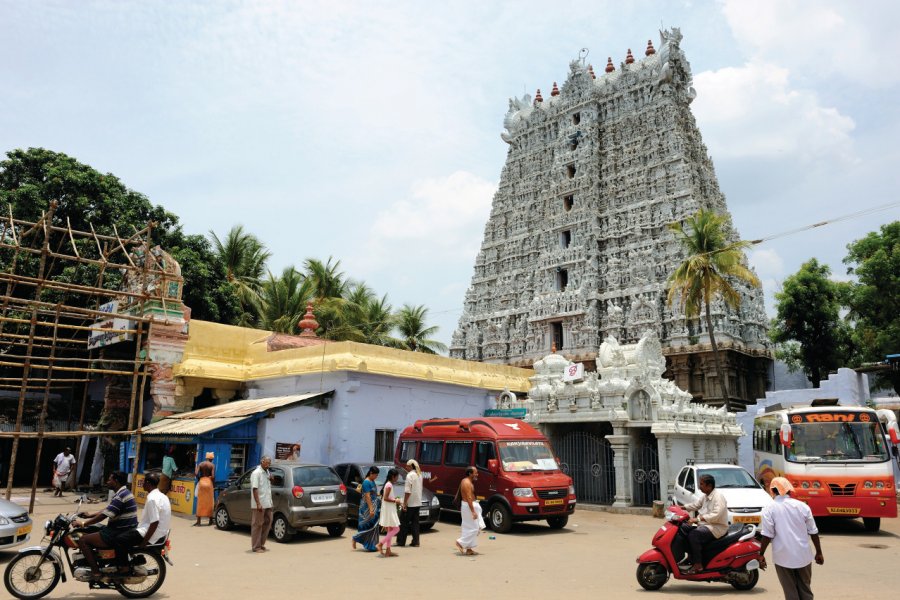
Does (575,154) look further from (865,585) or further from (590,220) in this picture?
(865,585)

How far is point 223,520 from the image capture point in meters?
13.4

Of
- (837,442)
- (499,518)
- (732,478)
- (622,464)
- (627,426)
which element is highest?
(627,426)

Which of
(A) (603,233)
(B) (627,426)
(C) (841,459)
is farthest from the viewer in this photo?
(A) (603,233)

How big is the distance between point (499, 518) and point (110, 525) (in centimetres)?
811

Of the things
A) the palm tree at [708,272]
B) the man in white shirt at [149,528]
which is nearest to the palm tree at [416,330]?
the palm tree at [708,272]

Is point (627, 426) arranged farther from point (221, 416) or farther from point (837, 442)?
point (221, 416)

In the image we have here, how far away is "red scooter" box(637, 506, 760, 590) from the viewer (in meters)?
7.84

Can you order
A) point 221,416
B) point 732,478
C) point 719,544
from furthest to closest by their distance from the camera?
point 221,416
point 732,478
point 719,544

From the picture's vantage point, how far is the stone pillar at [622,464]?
1753 cm

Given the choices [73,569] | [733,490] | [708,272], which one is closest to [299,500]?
[73,569]

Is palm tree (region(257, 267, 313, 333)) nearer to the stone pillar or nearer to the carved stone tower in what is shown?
the carved stone tower

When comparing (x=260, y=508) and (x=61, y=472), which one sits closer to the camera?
(x=260, y=508)

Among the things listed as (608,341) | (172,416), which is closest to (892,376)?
(608,341)

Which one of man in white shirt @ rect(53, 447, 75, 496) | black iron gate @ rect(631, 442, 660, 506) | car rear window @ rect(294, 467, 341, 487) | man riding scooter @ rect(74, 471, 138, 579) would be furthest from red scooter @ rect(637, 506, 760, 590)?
man in white shirt @ rect(53, 447, 75, 496)
